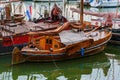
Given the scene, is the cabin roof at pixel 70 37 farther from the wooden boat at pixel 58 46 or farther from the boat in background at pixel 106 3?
the boat in background at pixel 106 3

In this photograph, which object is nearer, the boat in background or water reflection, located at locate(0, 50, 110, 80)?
water reflection, located at locate(0, 50, 110, 80)

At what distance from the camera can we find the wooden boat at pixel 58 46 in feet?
71.1

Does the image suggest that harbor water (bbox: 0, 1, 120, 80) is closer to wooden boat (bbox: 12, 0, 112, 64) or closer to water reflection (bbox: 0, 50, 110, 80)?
water reflection (bbox: 0, 50, 110, 80)

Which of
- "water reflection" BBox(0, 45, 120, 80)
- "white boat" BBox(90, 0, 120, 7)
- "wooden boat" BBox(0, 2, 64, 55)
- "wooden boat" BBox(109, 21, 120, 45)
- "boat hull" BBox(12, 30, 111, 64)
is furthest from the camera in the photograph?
"white boat" BBox(90, 0, 120, 7)

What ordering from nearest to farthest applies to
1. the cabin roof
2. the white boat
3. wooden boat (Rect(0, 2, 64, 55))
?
the cabin roof
wooden boat (Rect(0, 2, 64, 55))
the white boat

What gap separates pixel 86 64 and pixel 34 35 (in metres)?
4.04

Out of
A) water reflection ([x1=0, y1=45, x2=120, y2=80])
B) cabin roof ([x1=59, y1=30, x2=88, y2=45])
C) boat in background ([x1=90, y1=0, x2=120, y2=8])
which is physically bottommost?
water reflection ([x1=0, y1=45, x2=120, y2=80])

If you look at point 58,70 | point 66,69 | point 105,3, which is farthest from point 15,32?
point 105,3

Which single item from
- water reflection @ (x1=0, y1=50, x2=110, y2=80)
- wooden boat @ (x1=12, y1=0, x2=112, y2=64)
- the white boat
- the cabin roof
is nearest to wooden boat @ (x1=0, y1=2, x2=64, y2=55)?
water reflection @ (x1=0, y1=50, x2=110, y2=80)

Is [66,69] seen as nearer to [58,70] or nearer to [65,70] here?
[65,70]

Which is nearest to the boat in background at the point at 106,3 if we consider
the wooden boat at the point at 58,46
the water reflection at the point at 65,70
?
the wooden boat at the point at 58,46

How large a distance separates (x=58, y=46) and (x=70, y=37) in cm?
111

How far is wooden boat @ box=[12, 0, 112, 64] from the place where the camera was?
853 inches

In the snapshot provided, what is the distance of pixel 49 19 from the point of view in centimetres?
2773
